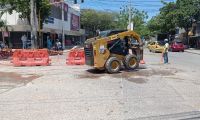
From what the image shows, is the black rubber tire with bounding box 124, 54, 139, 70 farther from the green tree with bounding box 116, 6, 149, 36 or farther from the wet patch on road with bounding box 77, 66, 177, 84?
the green tree with bounding box 116, 6, 149, 36

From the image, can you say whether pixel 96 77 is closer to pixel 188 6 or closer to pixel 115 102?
pixel 115 102

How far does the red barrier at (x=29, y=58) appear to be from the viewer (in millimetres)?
25969

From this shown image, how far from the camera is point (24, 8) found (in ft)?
145

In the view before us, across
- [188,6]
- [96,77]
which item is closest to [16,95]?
[96,77]

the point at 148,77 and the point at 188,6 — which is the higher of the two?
the point at 188,6

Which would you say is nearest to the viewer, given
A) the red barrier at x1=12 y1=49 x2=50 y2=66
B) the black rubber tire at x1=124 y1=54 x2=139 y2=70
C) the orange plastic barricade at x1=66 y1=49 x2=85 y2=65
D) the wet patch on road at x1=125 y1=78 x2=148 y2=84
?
the wet patch on road at x1=125 y1=78 x2=148 y2=84

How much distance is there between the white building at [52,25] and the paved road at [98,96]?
31.0 metres

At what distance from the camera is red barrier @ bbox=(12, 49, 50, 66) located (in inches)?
1022

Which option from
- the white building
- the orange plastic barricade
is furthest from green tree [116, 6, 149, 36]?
the orange plastic barricade

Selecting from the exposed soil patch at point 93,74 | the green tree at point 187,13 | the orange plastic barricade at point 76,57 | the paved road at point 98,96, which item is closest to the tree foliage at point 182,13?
the green tree at point 187,13

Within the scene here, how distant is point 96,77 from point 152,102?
22.4 feet

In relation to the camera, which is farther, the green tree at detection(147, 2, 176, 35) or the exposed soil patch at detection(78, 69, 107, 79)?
the green tree at detection(147, 2, 176, 35)

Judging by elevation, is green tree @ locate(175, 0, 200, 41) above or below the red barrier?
above

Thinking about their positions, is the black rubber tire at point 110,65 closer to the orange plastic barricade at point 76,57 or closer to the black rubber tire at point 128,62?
the black rubber tire at point 128,62
